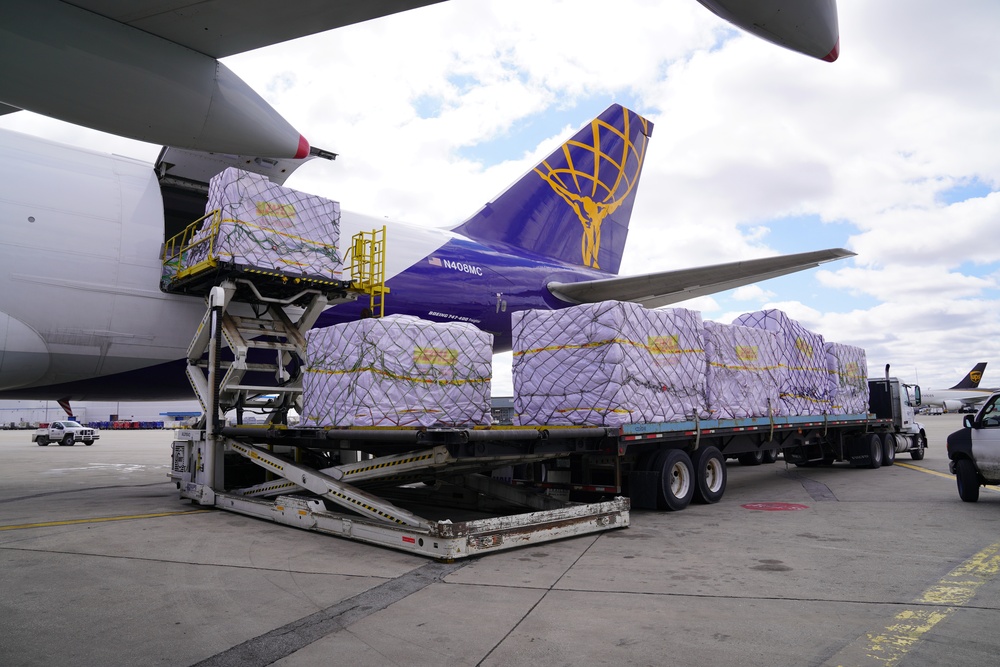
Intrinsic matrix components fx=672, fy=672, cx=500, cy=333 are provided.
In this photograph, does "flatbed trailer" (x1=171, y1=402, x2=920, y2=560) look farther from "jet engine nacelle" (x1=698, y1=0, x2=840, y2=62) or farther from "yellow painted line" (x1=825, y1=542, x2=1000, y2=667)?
"jet engine nacelle" (x1=698, y1=0, x2=840, y2=62)

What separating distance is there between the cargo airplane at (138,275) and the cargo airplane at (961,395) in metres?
68.8

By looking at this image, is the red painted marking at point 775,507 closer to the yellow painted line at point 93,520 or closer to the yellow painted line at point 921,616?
the yellow painted line at point 921,616

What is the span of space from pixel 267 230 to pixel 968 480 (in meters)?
11.7

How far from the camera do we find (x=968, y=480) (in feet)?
34.3

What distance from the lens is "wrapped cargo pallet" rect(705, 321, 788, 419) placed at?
11133 mm

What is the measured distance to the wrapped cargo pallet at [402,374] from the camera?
8.20 meters

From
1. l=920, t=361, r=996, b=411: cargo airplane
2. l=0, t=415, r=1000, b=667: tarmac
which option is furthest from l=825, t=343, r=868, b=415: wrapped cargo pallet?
l=920, t=361, r=996, b=411: cargo airplane

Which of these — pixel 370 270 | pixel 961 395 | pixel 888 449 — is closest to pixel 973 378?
pixel 961 395

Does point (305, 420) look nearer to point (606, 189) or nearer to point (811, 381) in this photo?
point (811, 381)

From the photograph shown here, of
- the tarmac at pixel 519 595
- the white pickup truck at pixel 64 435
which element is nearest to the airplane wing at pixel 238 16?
the tarmac at pixel 519 595

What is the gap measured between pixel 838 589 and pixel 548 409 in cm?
492

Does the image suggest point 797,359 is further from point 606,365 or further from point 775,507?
point 606,365

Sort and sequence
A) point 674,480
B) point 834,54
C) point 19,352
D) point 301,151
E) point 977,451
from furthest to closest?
point 674,480 < point 977,451 < point 19,352 < point 301,151 < point 834,54

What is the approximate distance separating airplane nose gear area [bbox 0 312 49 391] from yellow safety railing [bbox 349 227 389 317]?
4804 millimetres
